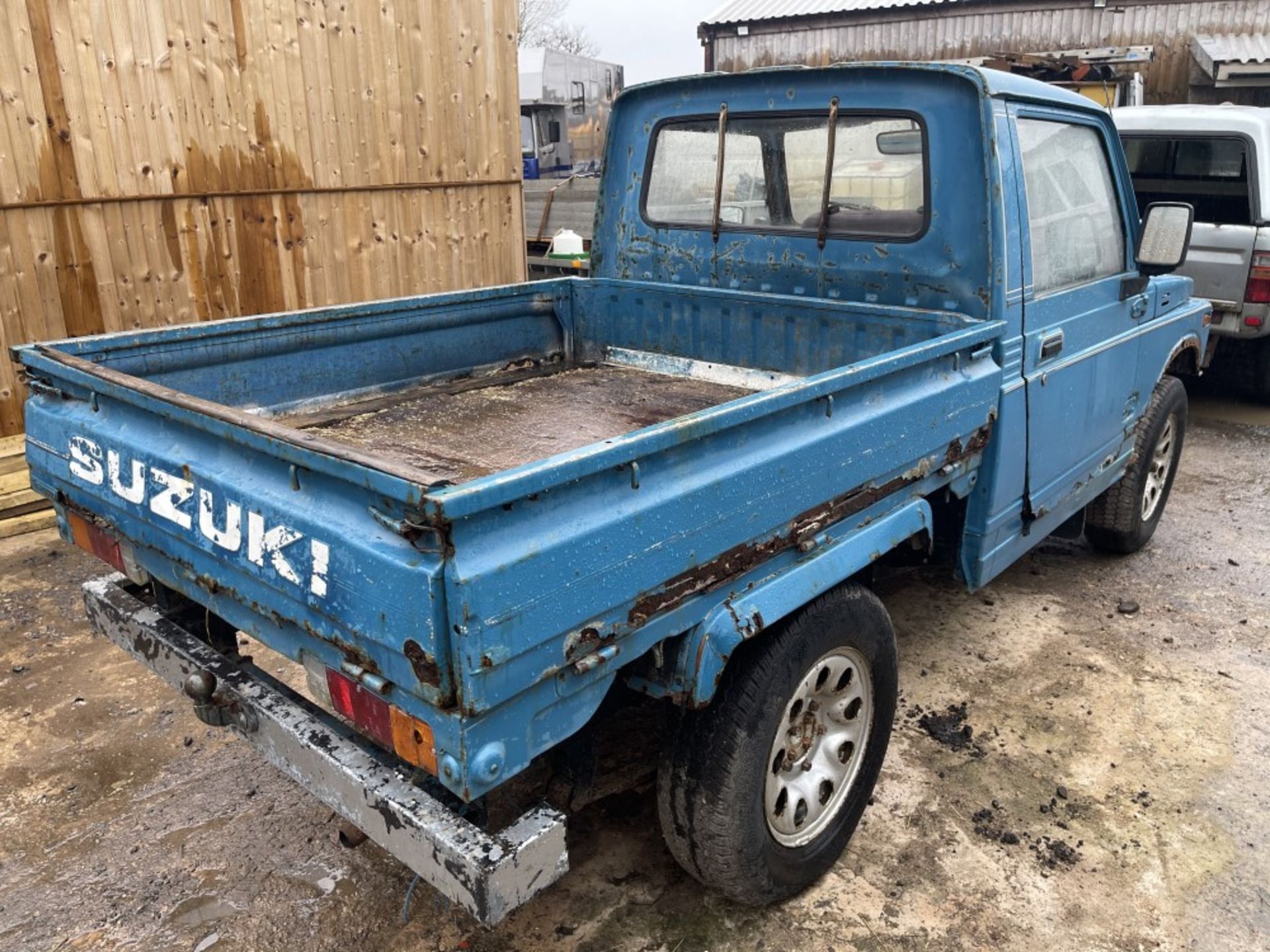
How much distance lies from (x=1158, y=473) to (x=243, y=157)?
214 inches

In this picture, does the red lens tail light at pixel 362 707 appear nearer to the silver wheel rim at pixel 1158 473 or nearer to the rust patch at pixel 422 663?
the rust patch at pixel 422 663

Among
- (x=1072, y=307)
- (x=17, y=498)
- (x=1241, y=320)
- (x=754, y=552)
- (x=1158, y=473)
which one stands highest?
(x=1072, y=307)

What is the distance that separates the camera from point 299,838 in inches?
117

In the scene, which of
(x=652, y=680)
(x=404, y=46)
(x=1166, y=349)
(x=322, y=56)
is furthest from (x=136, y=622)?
(x=404, y=46)

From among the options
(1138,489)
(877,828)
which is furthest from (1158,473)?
(877,828)

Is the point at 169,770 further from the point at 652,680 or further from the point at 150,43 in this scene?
the point at 150,43

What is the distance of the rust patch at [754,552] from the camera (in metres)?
2.06

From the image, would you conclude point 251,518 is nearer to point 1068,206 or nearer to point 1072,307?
point 1072,307

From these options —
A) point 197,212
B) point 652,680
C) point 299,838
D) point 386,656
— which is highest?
point 197,212

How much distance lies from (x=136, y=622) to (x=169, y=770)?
910 millimetres

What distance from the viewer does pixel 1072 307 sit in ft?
11.7

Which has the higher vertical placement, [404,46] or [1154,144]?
[404,46]

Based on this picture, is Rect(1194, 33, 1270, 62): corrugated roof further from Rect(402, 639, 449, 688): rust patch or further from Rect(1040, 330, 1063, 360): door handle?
Rect(402, 639, 449, 688): rust patch

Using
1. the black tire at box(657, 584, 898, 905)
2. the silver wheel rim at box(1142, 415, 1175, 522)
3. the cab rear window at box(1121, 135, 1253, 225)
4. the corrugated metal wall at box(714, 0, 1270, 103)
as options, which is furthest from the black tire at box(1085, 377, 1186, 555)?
the corrugated metal wall at box(714, 0, 1270, 103)
